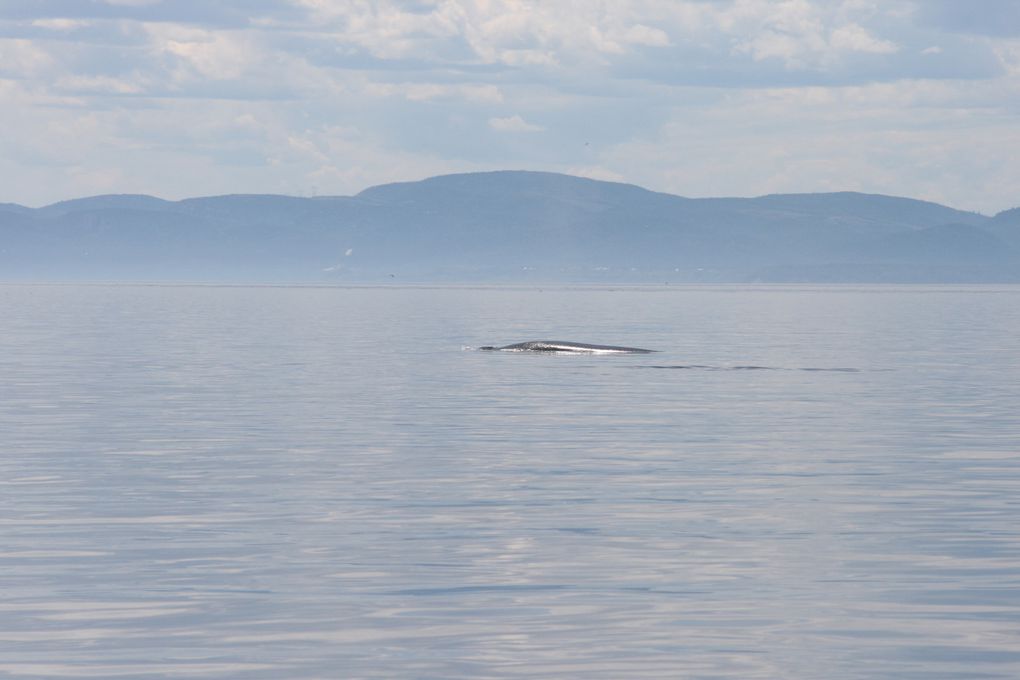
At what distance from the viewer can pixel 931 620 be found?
20375 millimetres

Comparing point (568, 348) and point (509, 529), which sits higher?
point (568, 348)

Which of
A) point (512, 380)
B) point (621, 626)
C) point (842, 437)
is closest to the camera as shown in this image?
point (621, 626)

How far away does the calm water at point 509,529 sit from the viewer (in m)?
19.0

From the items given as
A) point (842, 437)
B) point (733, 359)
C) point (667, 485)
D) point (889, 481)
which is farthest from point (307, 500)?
point (733, 359)

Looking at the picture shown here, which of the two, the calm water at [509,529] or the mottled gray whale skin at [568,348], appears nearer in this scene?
the calm water at [509,529]

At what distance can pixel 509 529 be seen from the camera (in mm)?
A: 26969

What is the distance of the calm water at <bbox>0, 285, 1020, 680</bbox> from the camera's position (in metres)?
19.0

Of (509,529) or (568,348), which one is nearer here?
(509,529)

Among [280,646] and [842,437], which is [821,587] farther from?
[842,437]

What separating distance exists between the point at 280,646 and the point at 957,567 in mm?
9448

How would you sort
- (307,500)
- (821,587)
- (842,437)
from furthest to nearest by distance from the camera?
(842,437) < (307,500) < (821,587)

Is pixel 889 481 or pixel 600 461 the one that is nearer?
pixel 889 481

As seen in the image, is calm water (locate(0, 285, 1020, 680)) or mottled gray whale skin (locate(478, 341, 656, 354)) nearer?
calm water (locate(0, 285, 1020, 680))

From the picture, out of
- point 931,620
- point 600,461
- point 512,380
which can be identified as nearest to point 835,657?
point 931,620
